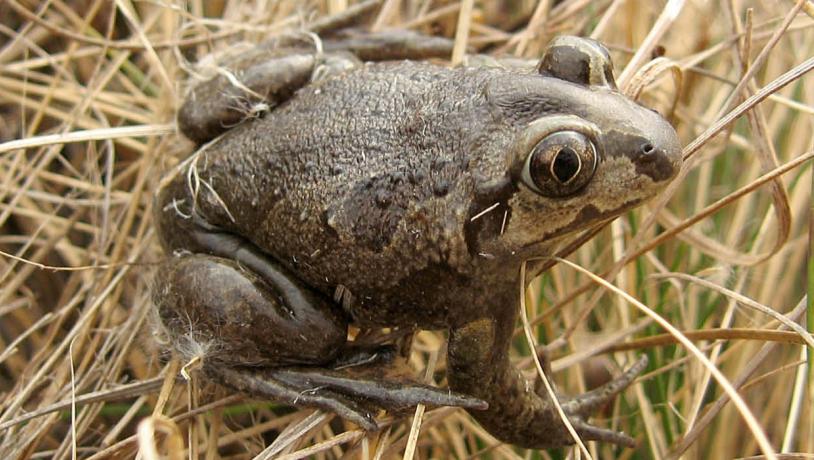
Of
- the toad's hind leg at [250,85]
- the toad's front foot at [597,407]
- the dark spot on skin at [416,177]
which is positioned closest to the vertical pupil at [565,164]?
the dark spot on skin at [416,177]

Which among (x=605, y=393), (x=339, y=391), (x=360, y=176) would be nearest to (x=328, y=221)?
(x=360, y=176)

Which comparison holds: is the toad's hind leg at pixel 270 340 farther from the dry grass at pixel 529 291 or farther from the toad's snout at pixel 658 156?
the toad's snout at pixel 658 156

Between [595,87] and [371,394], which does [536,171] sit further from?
[371,394]

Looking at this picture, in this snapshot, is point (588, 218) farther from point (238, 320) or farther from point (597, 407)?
point (238, 320)

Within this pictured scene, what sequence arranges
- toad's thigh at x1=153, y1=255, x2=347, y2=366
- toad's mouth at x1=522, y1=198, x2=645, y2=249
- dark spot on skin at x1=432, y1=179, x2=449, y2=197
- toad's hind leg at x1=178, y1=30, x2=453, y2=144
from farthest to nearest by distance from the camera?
toad's hind leg at x1=178, y1=30, x2=453, y2=144 → toad's thigh at x1=153, y1=255, x2=347, y2=366 → dark spot on skin at x1=432, y1=179, x2=449, y2=197 → toad's mouth at x1=522, y1=198, x2=645, y2=249

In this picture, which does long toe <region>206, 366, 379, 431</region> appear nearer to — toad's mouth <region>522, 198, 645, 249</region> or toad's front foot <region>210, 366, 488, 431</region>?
toad's front foot <region>210, 366, 488, 431</region>

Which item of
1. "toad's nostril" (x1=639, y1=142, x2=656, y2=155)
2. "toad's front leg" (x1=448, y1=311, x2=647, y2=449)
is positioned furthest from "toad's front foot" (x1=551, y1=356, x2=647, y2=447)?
"toad's nostril" (x1=639, y1=142, x2=656, y2=155)
